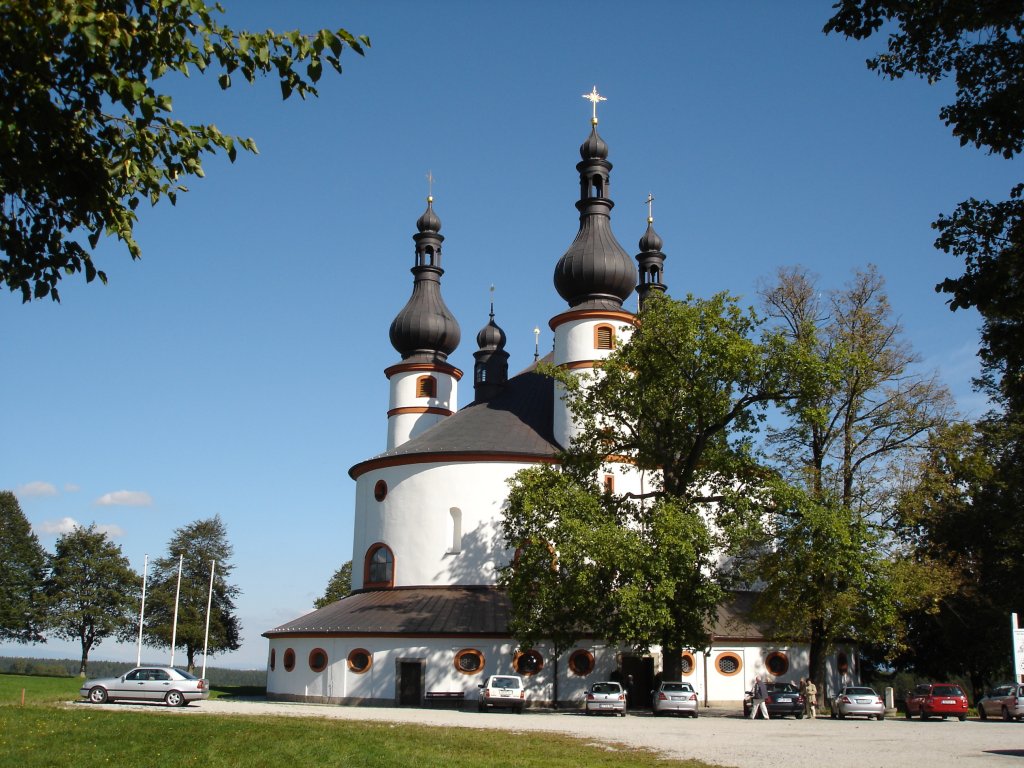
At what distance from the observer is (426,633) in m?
34.9

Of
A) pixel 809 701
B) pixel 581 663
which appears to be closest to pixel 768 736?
pixel 809 701

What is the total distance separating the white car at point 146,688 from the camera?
100ft

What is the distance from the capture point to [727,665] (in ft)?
120

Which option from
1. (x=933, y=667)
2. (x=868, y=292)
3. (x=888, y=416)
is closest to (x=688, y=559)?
(x=888, y=416)

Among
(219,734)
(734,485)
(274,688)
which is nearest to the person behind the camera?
(219,734)

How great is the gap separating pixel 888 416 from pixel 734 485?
6.50 m

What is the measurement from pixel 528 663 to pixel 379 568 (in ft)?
28.3

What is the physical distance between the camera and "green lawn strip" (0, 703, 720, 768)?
15.5 meters

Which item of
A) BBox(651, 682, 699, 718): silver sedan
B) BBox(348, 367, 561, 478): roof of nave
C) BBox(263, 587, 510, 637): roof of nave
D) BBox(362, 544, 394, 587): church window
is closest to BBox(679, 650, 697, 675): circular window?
BBox(651, 682, 699, 718): silver sedan

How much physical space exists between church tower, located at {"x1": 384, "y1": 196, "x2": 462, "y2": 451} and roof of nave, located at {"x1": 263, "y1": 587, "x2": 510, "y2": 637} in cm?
1176

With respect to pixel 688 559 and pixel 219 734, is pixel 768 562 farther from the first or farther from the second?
pixel 219 734

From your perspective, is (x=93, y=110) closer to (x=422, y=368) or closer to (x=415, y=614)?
(x=415, y=614)

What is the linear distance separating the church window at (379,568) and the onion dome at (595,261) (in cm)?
1284

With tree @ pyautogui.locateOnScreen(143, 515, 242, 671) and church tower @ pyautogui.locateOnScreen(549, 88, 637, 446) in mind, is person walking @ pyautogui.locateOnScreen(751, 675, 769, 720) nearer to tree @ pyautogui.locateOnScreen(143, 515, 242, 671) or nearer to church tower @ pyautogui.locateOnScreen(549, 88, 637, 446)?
church tower @ pyautogui.locateOnScreen(549, 88, 637, 446)
